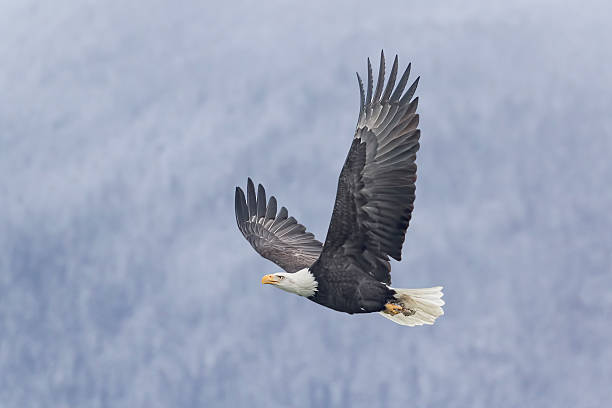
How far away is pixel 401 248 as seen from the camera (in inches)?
559

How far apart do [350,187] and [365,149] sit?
1.69 feet

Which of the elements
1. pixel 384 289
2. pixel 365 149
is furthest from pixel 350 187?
pixel 384 289

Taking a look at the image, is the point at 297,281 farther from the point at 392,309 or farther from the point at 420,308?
the point at 420,308

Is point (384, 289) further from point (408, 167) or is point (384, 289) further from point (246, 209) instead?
point (246, 209)

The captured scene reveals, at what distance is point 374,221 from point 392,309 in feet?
5.02

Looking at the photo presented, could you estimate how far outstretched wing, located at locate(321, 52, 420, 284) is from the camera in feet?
45.3

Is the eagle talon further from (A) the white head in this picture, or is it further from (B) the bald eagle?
(A) the white head

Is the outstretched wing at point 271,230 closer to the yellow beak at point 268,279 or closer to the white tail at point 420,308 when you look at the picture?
the yellow beak at point 268,279

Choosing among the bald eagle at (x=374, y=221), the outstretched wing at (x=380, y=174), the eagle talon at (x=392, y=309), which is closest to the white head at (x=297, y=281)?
the bald eagle at (x=374, y=221)

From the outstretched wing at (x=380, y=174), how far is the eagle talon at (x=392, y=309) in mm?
919

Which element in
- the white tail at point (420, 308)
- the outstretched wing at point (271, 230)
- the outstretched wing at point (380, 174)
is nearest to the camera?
the outstretched wing at point (380, 174)

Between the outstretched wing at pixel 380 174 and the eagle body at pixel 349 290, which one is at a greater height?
the outstretched wing at pixel 380 174

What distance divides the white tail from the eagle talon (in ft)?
0.27

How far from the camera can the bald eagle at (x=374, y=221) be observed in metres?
13.8
